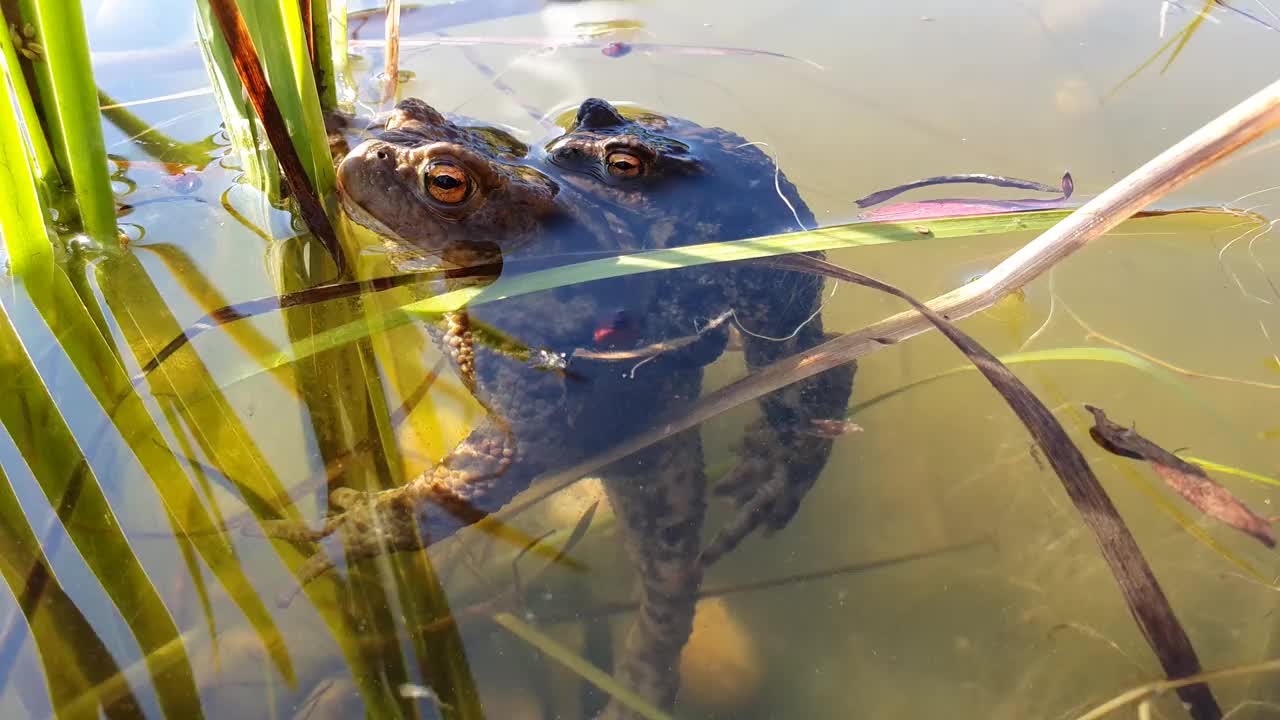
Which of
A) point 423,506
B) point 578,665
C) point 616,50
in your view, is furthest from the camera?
point 616,50

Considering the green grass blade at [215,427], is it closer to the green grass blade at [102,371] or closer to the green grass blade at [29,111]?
the green grass blade at [102,371]

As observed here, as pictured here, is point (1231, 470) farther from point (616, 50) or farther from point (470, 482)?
point (616, 50)

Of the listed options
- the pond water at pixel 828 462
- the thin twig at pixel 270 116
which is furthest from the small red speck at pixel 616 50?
the thin twig at pixel 270 116

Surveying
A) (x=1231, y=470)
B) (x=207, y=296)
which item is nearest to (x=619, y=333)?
(x=207, y=296)

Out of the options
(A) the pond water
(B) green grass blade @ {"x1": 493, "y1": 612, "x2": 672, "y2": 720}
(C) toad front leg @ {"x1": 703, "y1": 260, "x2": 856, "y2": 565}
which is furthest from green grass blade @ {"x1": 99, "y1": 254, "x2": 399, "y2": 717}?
(C) toad front leg @ {"x1": 703, "y1": 260, "x2": 856, "y2": 565}

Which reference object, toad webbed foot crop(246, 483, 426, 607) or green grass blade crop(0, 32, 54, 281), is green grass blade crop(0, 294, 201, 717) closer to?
green grass blade crop(0, 32, 54, 281)

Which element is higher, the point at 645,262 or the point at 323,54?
the point at 323,54
